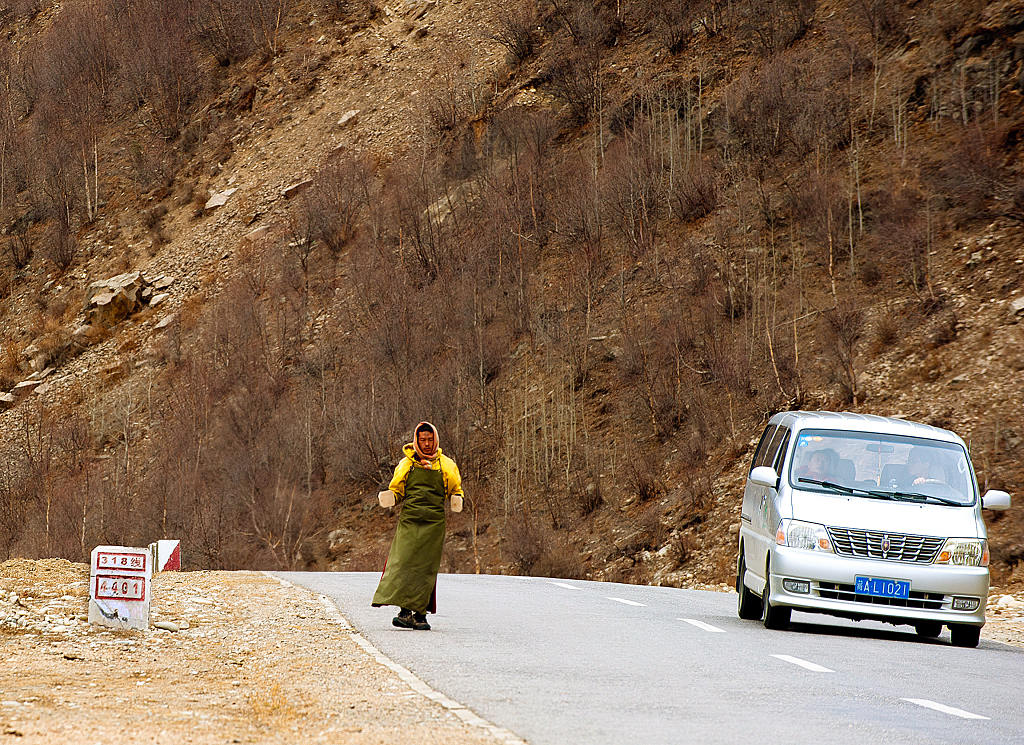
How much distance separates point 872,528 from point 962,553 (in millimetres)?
984

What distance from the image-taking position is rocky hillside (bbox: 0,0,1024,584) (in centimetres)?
4094

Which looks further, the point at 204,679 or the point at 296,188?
the point at 296,188

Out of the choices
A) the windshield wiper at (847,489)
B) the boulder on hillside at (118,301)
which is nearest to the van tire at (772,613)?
the windshield wiper at (847,489)

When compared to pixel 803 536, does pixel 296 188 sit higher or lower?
higher

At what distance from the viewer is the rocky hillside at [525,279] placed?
40938 millimetres

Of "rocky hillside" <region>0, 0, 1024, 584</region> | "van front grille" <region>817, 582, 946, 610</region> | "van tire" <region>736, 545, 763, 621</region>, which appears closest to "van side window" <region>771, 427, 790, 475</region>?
"van tire" <region>736, 545, 763, 621</region>

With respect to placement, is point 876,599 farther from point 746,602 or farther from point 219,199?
point 219,199

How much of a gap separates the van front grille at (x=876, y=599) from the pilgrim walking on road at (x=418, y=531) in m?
3.95

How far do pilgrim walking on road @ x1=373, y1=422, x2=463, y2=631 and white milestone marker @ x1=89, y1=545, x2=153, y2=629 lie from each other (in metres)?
2.27

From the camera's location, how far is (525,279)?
175 feet

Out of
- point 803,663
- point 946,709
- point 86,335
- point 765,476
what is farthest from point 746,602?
point 86,335

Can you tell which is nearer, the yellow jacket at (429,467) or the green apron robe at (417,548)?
the green apron robe at (417,548)

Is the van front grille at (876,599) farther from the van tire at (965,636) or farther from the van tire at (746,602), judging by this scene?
the van tire at (746,602)

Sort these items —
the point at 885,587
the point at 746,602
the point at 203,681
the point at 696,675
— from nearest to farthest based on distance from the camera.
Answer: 1. the point at 203,681
2. the point at 696,675
3. the point at 885,587
4. the point at 746,602
